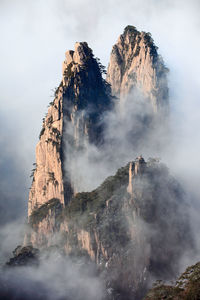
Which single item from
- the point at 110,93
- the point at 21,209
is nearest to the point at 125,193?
the point at 110,93

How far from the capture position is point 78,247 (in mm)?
109000

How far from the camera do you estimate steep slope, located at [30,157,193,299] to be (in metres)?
101

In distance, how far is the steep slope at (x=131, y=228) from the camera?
332ft

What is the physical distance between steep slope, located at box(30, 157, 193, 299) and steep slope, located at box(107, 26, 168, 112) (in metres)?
32.7

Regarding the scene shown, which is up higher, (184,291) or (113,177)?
(113,177)

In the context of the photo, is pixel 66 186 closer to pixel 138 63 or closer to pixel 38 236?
pixel 38 236

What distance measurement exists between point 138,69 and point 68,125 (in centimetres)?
3699

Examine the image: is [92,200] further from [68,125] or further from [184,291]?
[184,291]

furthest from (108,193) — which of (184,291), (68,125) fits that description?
(184,291)

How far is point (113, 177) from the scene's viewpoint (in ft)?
387

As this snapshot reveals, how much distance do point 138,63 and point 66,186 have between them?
173ft

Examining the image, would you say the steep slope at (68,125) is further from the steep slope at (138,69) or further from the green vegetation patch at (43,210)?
the steep slope at (138,69)

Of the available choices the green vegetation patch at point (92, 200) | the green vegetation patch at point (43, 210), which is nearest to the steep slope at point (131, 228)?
the green vegetation patch at point (92, 200)

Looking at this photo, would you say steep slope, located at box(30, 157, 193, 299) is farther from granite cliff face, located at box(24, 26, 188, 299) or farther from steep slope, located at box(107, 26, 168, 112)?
steep slope, located at box(107, 26, 168, 112)
